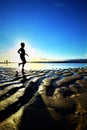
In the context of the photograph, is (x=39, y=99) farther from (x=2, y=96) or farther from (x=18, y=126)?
(x=18, y=126)

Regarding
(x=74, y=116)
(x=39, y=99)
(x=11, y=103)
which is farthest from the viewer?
(x=39, y=99)

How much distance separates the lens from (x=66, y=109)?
3.54m

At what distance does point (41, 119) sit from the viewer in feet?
9.62

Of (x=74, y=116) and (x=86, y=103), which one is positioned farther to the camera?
(x=86, y=103)

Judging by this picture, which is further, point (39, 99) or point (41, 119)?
point (39, 99)

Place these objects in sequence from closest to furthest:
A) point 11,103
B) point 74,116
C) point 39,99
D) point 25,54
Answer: point 74,116, point 11,103, point 39,99, point 25,54

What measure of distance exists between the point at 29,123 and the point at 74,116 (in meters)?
0.97

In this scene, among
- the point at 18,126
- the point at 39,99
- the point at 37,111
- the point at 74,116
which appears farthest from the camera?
the point at 39,99

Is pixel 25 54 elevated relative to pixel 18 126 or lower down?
elevated

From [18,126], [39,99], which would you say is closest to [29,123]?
[18,126]

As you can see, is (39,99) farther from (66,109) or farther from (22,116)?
(22,116)

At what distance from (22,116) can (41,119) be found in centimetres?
38

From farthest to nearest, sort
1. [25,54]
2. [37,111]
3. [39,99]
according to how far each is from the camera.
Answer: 1. [25,54]
2. [39,99]
3. [37,111]

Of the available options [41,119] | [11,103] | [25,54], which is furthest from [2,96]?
[25,54]
